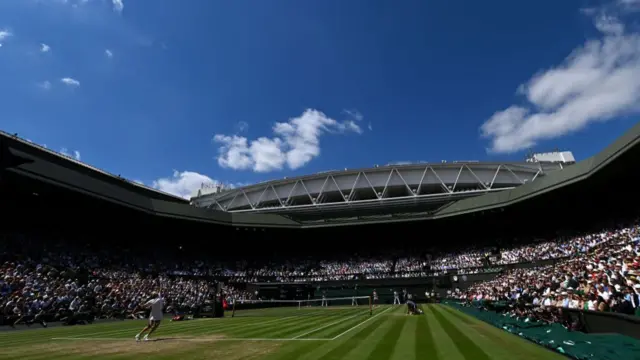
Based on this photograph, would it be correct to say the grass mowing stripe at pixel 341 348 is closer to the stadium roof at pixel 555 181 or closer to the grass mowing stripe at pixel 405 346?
the grass mowing stripe at pixel 405 346

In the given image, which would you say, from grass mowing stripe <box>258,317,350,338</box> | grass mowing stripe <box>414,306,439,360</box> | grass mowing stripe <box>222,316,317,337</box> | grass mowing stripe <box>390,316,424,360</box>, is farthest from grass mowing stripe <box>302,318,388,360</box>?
grass mowing stripe <box>222,316,317,337</box>

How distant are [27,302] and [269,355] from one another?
22919 mm

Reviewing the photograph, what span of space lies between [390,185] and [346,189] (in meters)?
7.08

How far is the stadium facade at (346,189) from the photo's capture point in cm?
3512

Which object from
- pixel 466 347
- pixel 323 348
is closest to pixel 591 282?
pixel 466 347

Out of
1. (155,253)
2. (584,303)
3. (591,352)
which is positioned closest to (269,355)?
(591,352)

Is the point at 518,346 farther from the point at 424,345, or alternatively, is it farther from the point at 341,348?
the point at 341,348

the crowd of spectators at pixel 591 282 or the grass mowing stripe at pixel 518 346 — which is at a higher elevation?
the crowd of spectators at pixel 591 282

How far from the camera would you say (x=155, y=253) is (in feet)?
171

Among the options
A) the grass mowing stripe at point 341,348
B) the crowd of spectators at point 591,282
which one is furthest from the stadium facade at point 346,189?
the grass mowing stripe at point 341,348

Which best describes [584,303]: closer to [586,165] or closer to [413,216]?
[586,165]

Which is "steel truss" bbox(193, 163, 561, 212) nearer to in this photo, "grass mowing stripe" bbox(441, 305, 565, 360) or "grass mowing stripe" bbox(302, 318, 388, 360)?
"grass mowing stripe" bbox(441, 305, 565, 360)

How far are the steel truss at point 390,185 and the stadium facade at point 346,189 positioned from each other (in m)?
0.15

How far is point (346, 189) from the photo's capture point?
2389 inches
